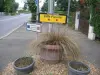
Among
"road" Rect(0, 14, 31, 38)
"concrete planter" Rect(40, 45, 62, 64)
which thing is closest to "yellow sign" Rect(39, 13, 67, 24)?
"concrete planter" Rect(40, 45, 62, 64)

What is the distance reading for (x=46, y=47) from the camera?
14.9 ft

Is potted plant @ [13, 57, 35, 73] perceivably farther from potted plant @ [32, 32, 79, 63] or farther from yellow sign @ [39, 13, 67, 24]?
yellow sign @ [39, 13, 67, 24]

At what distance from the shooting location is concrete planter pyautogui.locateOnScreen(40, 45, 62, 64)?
14.8 ft

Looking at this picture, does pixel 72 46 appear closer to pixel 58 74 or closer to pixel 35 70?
pixel 58 74

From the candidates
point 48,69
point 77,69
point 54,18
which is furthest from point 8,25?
point 77,69

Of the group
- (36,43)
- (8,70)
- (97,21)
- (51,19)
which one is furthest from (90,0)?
(8,70)

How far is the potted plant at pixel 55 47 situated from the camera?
175 inches

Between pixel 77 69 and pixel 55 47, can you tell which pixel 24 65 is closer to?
pixel 55 47

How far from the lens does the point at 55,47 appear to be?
14.7 feet

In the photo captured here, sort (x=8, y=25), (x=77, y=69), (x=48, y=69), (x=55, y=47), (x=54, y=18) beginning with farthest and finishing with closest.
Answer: (x=8, y=25)
(x=54, y=18)
(x=48, y=69)
(x=55, y=47)
(x=77, y=69)

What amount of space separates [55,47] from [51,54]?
0.84 ft

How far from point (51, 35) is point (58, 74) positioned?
103 cm

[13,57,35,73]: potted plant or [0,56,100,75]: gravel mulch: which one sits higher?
[13,57,35,73]: potted plant

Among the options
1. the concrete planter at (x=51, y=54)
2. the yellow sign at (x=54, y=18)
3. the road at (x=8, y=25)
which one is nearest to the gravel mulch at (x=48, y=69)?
the concrete planter at (x=51, y=54)
